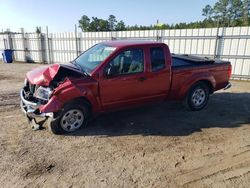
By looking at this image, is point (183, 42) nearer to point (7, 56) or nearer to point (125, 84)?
point (125, 84)

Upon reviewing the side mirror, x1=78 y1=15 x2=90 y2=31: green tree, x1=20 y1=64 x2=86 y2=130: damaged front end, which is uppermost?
x1=78 y1=15 x2=90 y2=31: green tree

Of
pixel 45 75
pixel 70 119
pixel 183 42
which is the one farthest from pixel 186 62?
pixel 183 42

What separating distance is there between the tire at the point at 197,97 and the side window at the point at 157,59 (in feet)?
4.17

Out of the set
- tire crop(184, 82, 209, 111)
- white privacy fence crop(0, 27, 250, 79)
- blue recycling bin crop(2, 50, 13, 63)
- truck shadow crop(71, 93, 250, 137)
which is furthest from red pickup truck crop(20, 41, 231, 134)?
blue recycling bin crop(2, 50, 13, 63)

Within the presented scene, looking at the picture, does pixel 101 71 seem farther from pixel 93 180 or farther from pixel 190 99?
pixel 190 99

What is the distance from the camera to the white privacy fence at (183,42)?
10.6 metres

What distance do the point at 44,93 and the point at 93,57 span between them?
1.46 metres

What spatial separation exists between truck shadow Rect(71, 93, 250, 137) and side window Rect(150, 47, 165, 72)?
4.25 feet

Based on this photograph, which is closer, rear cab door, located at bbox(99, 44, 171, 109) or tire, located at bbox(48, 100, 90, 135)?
tire, located at bbox(48, 100, 90, 135)

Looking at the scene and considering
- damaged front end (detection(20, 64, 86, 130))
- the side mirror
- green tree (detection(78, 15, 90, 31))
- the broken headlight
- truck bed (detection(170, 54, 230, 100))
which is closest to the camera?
damaged front end (detection(20, 64, 86, 130))

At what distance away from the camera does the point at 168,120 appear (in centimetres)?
584

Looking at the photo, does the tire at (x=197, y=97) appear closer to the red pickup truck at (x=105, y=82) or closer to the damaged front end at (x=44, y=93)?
the red pickup truck at (x=105, y=82)

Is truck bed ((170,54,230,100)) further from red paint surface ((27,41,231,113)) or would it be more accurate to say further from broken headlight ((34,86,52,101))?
broken headlight ((34,86,52,101))

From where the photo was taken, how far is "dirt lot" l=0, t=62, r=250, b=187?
351cm
